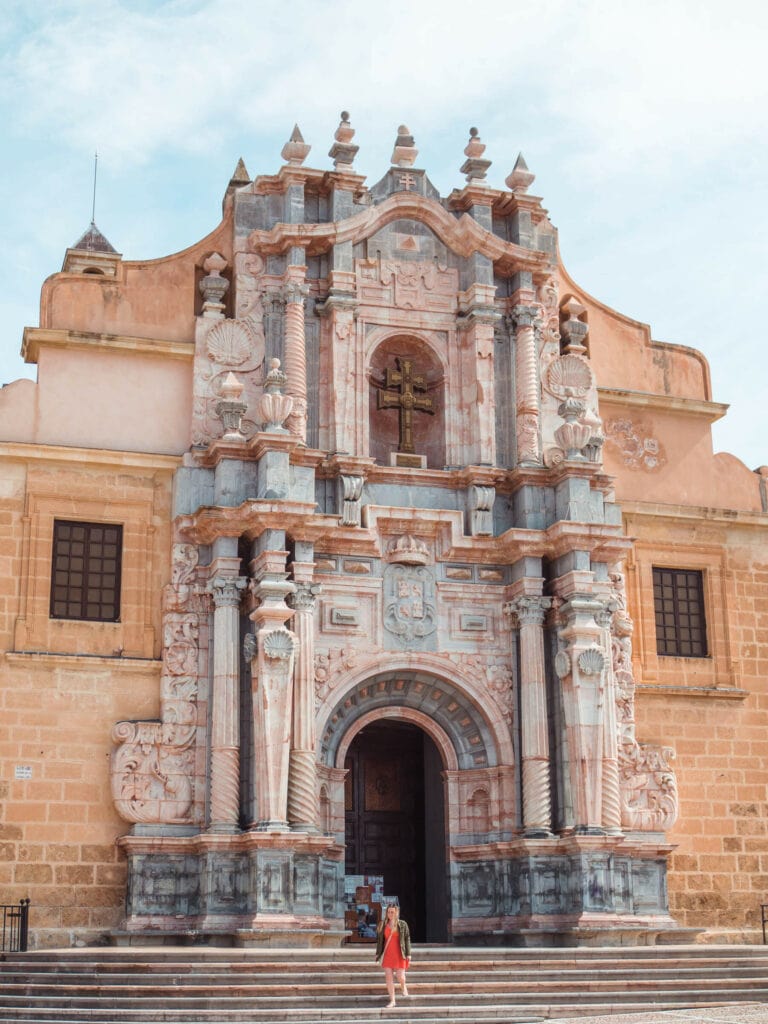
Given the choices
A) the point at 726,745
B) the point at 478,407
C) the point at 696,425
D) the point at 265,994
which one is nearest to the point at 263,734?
the point at 265,994

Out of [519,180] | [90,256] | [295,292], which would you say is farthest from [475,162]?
[90,256]

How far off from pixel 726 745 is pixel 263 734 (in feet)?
25.6

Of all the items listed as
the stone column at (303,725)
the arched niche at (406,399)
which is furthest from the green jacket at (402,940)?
the arched niche at (406,399)

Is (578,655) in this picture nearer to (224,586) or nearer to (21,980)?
(224,586)

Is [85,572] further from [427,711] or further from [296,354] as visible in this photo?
[427,711]

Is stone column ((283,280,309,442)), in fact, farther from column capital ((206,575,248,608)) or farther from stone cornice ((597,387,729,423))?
stone cornice ((597,387,729,423))

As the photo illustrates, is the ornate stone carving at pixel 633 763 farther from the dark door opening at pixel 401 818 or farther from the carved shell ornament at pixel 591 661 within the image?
the dark door opening at pixel 401 818

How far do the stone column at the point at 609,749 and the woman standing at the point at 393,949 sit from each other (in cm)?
541

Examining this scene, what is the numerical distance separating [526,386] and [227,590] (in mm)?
5703

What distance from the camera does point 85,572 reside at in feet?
72.0

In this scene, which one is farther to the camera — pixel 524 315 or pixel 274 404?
pixel 524 315

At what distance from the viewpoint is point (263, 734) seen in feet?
67.5

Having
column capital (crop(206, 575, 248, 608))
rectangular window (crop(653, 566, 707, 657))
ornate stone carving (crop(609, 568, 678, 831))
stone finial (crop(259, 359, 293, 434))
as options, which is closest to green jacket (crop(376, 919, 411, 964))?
column capital (crop(206, 575, 248, 608))

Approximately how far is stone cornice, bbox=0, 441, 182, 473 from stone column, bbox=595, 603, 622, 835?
6528 mm
